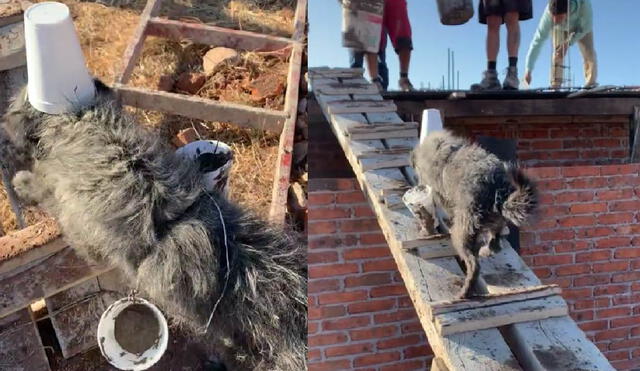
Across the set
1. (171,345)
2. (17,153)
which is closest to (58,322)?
(171,345)

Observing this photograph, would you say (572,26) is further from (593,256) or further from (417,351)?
(417,351)

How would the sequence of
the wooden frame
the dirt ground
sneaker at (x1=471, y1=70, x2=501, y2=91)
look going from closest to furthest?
sneaker at (x1=471, y1=70, x2=501, y2=91) → the wooden frame → the dirt ground

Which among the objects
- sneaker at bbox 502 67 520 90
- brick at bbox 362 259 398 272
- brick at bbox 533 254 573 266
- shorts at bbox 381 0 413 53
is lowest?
brick at bbox 533 254 573 266

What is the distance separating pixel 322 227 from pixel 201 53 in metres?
1.17

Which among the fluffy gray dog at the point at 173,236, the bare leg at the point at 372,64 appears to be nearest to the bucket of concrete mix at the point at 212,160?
the fluffy gray dog at the point at 173,236

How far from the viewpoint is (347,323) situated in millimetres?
1044

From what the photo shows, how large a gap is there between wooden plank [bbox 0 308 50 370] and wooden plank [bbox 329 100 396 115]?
712 millimetres

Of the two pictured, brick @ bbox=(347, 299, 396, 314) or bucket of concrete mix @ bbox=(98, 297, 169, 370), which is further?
brick @ bbox=(347, 299, 396, 314)

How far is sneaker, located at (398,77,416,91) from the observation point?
0.76m

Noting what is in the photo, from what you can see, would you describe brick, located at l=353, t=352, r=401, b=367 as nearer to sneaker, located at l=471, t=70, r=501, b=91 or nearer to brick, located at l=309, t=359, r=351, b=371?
brick, located at l=309, t=359, r=351, b=371

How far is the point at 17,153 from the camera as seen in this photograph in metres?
1.08

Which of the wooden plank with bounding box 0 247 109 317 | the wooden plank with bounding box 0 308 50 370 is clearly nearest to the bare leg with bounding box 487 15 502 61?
the wooden plank with bounding box 0 247 109 317

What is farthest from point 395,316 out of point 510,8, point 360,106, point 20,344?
point 20,344

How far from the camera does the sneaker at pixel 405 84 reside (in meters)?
0.76
